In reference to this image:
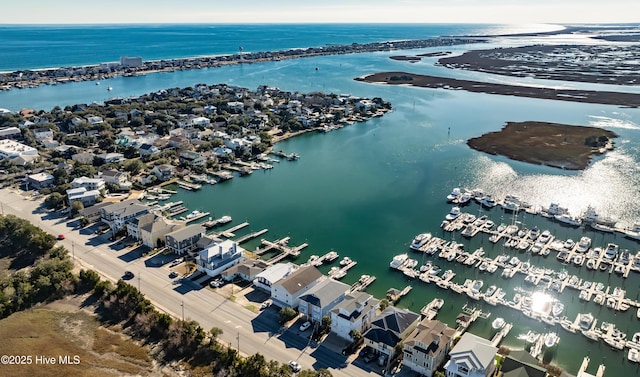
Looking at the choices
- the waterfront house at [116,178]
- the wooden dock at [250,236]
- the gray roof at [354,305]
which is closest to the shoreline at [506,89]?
the wooden dock at [250,236]

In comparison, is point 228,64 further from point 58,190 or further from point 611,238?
point 611,238

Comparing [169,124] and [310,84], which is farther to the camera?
[310,84]

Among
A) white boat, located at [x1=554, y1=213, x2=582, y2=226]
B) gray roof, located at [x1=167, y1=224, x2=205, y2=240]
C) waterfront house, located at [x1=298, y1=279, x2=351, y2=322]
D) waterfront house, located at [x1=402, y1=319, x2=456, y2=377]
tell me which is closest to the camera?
waterfront house, located at [x1=402, y1=319, x2=456, y2=377]

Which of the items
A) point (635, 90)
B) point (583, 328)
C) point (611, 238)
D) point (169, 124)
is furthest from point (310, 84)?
point (583, 328)

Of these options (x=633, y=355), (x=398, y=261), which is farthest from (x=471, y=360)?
(x=398, y=261)

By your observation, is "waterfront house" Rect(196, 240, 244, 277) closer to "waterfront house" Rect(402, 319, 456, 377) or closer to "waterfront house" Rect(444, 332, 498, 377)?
"waterfront house" Rect(402, 319, 456, 377)

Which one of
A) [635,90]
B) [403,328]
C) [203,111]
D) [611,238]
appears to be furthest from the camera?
[635,90]

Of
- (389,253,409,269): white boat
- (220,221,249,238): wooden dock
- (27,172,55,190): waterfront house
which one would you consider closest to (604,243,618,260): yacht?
(389,253,409,269): white boat
